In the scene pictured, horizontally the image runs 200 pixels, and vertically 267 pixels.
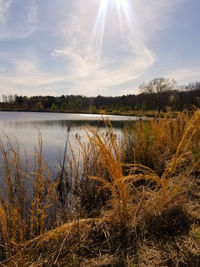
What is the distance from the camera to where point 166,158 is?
9.25 ft

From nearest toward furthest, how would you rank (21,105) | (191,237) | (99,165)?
(191,237) → (99,165) → (21,105)

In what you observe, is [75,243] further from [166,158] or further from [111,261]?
[166,158]

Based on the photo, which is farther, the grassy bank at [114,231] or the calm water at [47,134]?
the calm water at [47,134]

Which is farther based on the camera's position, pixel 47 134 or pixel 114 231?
pixel 47 134

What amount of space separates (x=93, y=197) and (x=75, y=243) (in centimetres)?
96

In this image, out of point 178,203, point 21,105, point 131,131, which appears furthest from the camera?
point 21,105

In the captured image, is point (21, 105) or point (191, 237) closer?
point (191, 237)

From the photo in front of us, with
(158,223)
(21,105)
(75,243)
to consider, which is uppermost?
(21,105)

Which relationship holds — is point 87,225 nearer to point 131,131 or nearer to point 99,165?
point 99,165

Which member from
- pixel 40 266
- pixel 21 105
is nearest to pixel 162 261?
pixel 40 266

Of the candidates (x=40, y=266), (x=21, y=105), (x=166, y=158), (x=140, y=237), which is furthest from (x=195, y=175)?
(x=21, y=105)

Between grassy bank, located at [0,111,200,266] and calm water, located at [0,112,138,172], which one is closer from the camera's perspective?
grassy bank, located at [0,111,200,266]

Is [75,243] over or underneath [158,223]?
underneath

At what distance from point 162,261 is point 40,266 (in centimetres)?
71
